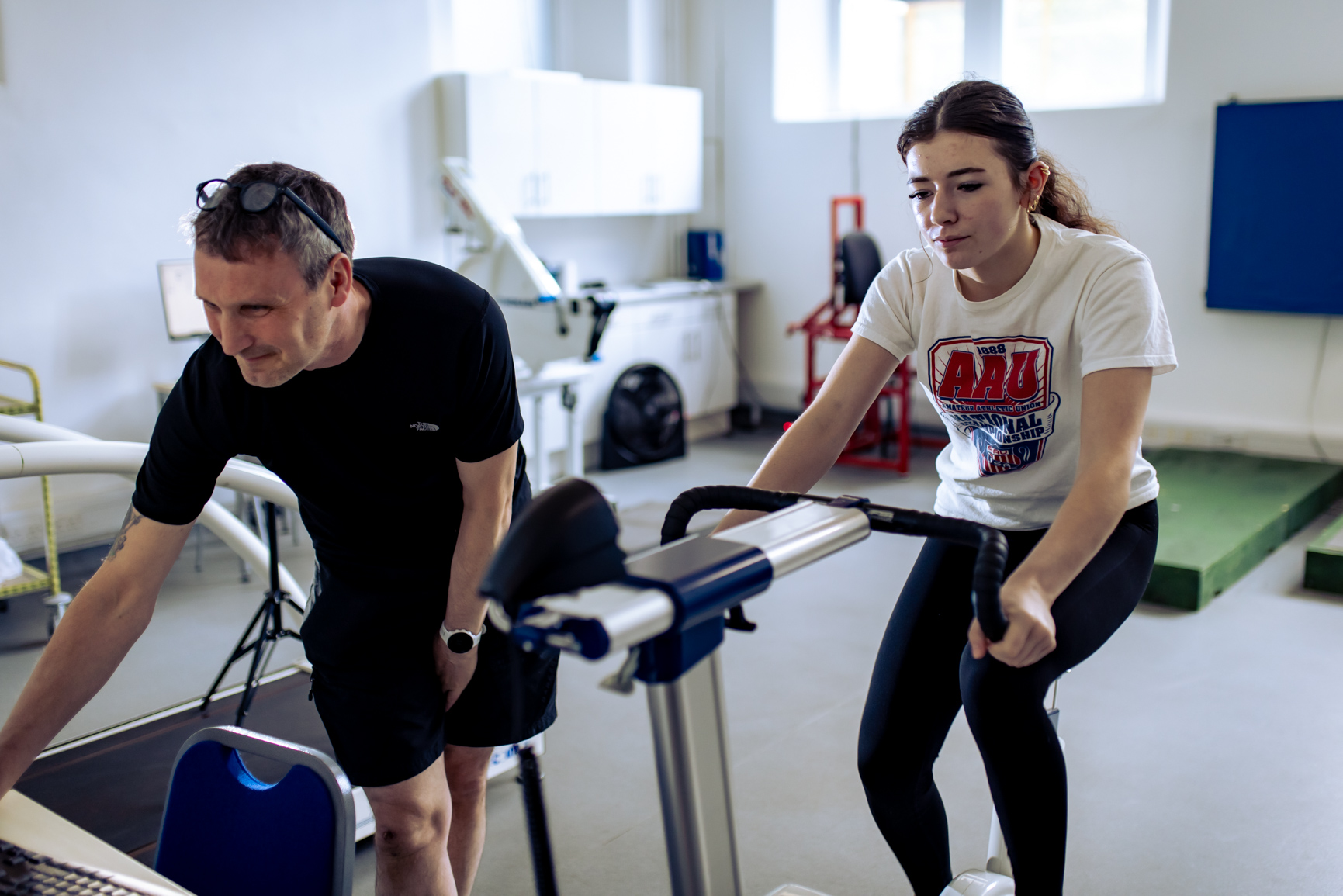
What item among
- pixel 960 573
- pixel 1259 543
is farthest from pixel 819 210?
pixel 960 573

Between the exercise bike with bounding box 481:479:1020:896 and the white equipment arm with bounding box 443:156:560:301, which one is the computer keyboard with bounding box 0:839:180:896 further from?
the white equipment arm with bounding box 443:156:560:301

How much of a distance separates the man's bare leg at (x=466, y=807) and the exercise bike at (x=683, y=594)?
80cm

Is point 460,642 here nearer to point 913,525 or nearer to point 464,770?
point 464,770

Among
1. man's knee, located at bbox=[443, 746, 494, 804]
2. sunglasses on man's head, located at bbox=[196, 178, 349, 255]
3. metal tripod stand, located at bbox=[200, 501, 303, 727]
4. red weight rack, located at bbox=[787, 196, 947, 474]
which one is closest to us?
sunglasses on man's head, located at bbox=[196, 178, 349, 255]

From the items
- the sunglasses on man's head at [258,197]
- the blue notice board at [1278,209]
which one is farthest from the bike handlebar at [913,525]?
the blue notice board at [1278,209]

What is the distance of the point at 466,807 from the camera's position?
1938mm

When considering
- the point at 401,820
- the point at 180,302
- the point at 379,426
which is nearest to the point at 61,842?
the point at 401,820

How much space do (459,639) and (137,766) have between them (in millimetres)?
1223

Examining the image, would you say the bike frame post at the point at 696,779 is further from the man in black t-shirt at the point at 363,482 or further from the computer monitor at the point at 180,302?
the computer monitor at the point at 180,302

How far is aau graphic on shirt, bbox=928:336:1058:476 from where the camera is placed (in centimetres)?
165

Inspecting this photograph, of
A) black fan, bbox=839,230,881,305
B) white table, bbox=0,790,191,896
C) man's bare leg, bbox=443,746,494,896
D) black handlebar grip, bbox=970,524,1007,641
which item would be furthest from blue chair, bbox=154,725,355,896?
black fan, bbox=839,230,881,305

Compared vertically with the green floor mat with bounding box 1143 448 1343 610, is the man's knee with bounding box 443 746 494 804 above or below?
above

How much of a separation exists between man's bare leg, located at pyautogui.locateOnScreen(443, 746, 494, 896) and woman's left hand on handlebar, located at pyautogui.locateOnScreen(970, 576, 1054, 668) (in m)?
0.97

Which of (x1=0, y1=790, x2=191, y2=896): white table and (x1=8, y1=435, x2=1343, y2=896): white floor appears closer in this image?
(x1=0, y1=790, x2=191, y2=896): white table
